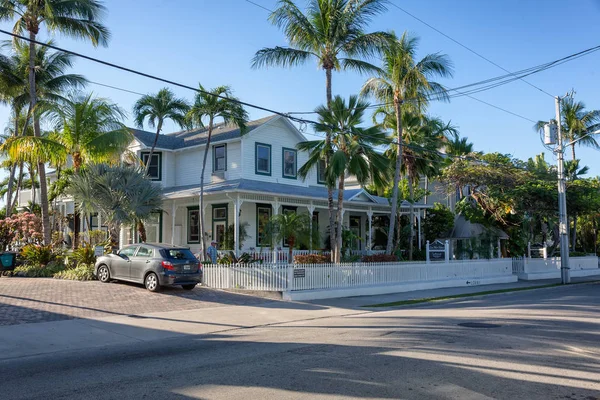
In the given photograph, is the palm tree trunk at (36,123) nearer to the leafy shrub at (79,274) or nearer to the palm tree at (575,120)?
the leafy shrub at (79,274)

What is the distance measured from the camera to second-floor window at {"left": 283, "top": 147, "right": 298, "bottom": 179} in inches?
1141

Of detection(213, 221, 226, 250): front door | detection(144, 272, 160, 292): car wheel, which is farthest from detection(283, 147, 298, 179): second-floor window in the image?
detection(144, 272, 160, 292): car wheel

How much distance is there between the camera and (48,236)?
78.7ft

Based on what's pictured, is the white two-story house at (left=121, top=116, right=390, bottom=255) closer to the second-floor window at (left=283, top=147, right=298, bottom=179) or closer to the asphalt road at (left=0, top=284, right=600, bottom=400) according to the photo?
the second-floor window at (left=283, top=147, right=298, bottom=179)

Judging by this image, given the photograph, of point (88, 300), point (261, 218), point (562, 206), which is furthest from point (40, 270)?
point (562, 206)

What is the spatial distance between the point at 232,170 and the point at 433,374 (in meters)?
20.9

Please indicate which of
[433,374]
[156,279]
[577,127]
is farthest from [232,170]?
[577,127]

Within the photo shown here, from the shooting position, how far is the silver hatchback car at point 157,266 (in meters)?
16.8

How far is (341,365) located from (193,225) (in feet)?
69.3

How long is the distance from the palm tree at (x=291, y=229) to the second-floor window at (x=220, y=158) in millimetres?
6225

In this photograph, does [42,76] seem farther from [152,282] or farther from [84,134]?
[152,282]

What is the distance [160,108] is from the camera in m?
24.5

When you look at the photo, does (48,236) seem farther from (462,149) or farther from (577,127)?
(577,127)

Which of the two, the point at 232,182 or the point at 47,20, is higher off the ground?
the point at 47,20
